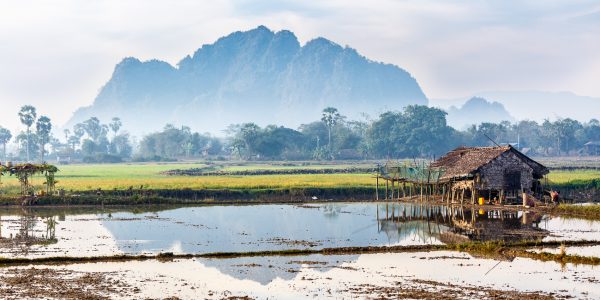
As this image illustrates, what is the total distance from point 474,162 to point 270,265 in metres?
22.4

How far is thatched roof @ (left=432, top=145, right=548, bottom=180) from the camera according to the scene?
4103 centimetres

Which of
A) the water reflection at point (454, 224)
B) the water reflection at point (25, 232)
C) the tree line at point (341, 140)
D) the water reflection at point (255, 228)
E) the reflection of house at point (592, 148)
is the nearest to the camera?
the water reflection at point (25, 232)

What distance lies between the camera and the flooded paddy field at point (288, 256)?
733 inches

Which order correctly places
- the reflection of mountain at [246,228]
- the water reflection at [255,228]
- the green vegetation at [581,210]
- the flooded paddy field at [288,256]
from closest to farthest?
1. the flooded paddy field at [288,256]
2. the water reflection at [255,228]
3. the reflection of mountain at [246,228]
4. the green vegetation at [581,210]

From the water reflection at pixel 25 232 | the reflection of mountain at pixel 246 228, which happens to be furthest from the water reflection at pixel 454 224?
the water reflection at pixel 25 232

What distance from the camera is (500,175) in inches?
1615

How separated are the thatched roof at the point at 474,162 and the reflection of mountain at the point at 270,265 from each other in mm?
18986

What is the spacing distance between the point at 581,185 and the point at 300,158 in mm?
61890

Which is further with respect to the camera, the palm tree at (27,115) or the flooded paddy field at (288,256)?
the palm tree at (27,115)

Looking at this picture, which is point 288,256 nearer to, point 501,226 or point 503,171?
point 501,226

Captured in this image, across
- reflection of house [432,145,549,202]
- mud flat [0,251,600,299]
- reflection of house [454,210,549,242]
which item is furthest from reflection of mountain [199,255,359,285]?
reflection of house [432,145,549,202]

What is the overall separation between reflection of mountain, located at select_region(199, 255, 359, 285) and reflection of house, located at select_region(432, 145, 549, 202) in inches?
726

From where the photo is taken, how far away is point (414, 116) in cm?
11256

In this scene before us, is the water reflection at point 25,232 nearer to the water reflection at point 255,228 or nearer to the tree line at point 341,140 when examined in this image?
the water reflection at point 255,228
